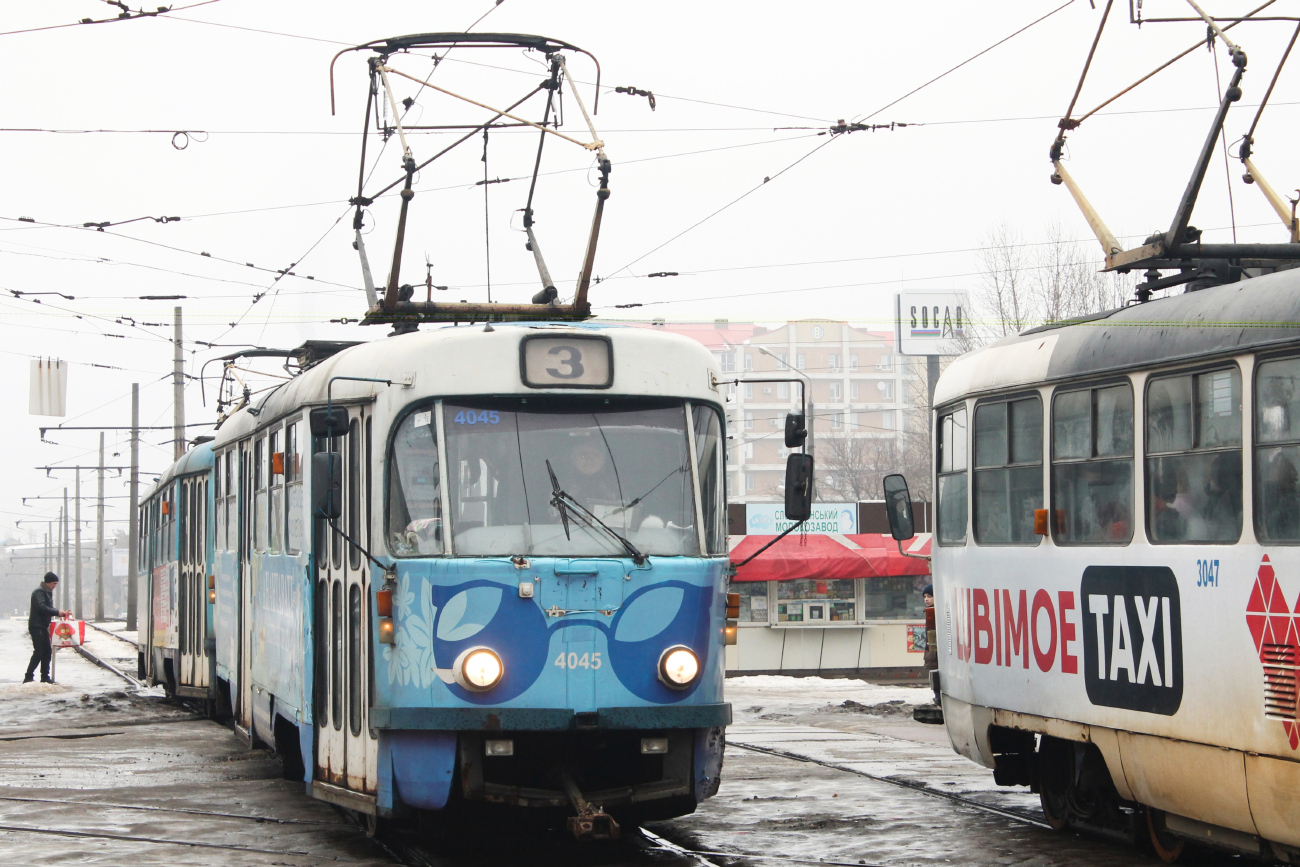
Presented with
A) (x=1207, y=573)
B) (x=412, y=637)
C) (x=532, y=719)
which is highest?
(x=1207, y=573)

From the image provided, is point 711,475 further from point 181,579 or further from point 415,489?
point 181,579

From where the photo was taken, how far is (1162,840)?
28.3 feet

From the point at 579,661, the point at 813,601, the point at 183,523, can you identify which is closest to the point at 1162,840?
the point at 579,661

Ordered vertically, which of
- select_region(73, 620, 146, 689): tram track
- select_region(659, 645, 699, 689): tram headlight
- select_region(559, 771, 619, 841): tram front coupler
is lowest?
select_region(73, 620, 146, 689): tram track

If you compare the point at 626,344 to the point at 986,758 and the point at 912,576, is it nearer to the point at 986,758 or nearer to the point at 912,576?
the point at 986,758

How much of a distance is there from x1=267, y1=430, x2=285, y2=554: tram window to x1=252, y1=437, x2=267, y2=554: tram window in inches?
8.2

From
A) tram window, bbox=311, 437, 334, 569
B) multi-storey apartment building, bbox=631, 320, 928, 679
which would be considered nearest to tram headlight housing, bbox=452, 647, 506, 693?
tram window, bbox=311, 437, 334, 569

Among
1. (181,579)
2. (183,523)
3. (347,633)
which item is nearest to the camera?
(347,633)

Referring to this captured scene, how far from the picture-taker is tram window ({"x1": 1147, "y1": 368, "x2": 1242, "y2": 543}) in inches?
289

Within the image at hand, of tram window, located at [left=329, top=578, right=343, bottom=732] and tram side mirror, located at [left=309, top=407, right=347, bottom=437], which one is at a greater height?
tram side mirror, located at [left=309, top=407, right=347, bottom=437]

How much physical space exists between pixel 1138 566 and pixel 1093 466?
0.70 metres

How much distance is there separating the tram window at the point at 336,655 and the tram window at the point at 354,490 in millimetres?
306

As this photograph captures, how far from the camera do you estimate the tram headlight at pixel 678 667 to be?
8.24 m

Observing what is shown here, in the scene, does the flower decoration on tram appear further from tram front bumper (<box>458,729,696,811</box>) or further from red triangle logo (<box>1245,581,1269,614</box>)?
red triangle logo (<box>1245,581,1269,614</box>)
